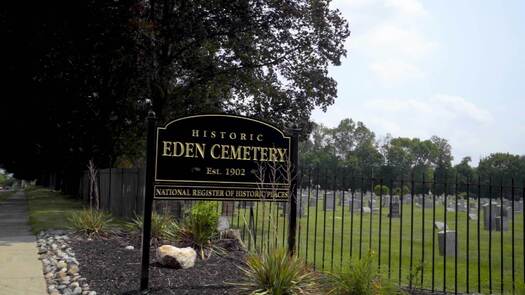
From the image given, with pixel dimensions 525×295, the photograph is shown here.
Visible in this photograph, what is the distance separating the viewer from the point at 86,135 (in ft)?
98.8

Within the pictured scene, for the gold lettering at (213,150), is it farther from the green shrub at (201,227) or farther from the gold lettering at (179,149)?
the green shrub at (201,227)

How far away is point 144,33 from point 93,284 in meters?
13.7

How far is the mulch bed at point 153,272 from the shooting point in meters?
6.66

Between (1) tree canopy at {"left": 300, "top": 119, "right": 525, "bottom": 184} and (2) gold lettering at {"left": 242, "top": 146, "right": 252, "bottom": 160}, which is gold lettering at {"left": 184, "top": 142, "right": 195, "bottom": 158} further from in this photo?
(1) tree canopy at {"left": 300, "top": 119, "right": 525, "bottom": 184}

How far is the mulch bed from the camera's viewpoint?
6.66 m

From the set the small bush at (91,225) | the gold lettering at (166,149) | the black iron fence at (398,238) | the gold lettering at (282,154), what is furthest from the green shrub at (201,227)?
the small bush at (91,225)

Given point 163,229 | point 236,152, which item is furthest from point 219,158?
point 163,229

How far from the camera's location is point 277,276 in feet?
19.5

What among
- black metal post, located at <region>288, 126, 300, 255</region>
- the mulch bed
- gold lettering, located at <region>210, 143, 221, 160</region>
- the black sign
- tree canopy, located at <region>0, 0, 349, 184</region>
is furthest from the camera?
tree canopy, located at <region>0, 0, 349, 184</region>

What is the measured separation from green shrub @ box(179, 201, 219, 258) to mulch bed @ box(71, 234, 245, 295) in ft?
1.24

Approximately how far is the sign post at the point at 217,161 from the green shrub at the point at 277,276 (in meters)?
1.11

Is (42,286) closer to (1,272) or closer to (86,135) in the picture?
(1,272)

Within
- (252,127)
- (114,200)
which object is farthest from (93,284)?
(114,200)

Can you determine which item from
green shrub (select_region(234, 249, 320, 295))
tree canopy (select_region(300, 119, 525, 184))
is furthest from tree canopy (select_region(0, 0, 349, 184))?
tree canopy (select_region(300, 119, 525, 184))
